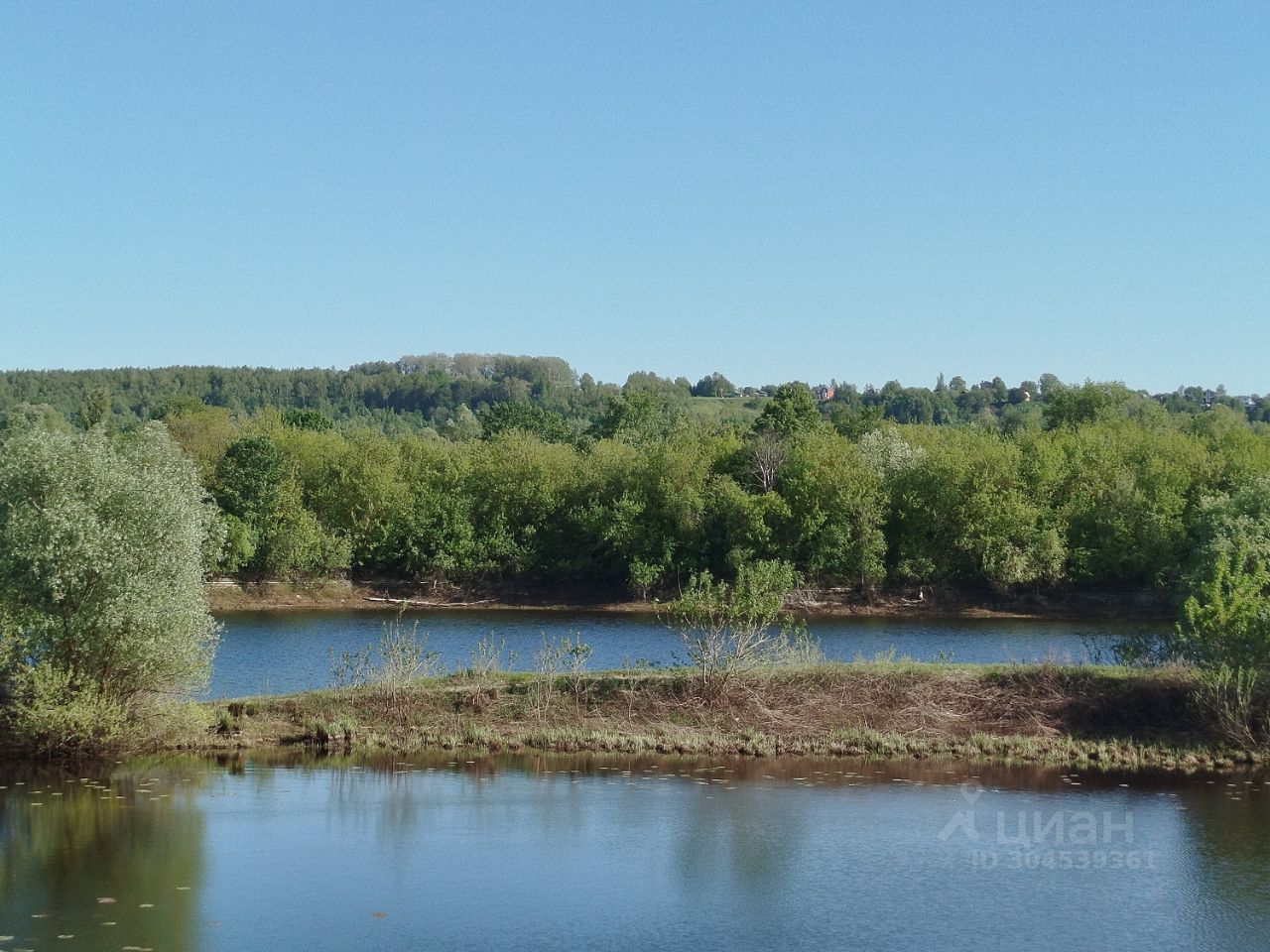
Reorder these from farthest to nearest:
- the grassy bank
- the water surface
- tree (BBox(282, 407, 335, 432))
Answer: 1. tree (BBox(282, 407, 335, 432))
2. the water surface
3. the grassy bank

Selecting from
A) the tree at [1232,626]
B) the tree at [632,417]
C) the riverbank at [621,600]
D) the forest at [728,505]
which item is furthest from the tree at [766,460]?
the tree at [1232,626]

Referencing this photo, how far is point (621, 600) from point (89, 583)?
1939 inches

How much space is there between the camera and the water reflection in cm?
1767

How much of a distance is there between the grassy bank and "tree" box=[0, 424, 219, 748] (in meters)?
2.67

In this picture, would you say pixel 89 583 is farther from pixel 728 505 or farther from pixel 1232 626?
pixel 728 505

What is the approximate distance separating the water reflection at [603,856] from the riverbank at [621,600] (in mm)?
43151

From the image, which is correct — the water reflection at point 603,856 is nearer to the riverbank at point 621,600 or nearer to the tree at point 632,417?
the riverbank at point 621,600

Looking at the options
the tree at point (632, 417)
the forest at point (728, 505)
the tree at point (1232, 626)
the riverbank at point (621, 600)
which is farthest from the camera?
the tree at point (632, 417)

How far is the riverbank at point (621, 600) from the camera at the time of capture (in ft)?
227

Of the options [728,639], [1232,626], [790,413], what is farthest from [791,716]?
A: [790,413]

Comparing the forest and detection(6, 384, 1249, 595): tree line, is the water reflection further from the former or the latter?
the forest

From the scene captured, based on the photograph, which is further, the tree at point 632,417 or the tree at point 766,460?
the tree at point 632,417

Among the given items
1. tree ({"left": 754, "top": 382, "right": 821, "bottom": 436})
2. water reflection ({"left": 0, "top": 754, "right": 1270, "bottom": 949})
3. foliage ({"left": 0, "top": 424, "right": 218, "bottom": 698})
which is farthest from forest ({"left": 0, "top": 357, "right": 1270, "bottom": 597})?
water reflection ({"left": 0, "top": 754, "right": 1270, "bottom": 949})

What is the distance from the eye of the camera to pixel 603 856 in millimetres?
21203
